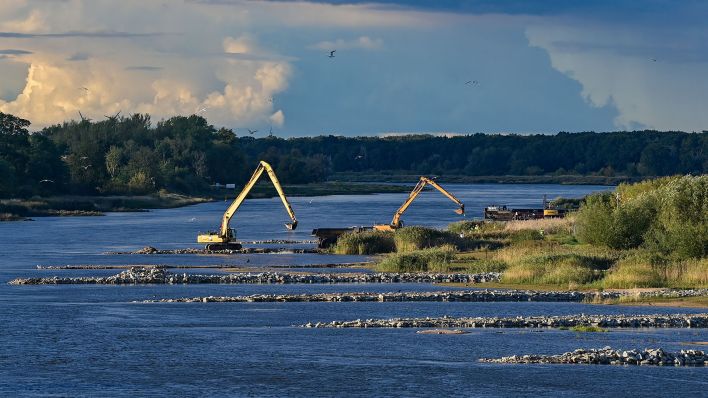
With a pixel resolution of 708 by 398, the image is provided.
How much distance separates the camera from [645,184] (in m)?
92.8

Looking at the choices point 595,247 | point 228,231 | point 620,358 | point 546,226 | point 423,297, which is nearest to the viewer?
point 620,358

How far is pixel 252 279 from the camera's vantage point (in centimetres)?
6400

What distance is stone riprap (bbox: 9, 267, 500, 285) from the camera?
6253 cm

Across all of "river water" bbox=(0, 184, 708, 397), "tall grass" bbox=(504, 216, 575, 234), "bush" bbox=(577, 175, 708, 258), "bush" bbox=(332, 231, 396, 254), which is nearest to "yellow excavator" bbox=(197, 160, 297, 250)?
"bush" bbox=(332, 231, 396, 254)

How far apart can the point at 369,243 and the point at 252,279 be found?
20.2 meters

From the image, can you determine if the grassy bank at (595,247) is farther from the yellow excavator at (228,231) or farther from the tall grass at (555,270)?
the yellow excavator at (228,231)

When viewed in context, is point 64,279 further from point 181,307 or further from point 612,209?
point 612,209

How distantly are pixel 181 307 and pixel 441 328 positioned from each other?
12851 millimetres

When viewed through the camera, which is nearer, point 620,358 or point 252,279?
point 620,358

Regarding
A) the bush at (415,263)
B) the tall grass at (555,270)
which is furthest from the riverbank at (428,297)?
the bush at (415,263)

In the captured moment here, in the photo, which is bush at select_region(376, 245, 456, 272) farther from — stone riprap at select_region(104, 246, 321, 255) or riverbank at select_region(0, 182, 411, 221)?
riverbank at select_region(0, 182, 411, 221)

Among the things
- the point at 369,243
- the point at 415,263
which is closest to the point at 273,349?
the point at 415,263

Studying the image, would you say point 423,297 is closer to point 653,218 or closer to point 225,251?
point 653,218

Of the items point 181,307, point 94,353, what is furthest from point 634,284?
point 94,353
